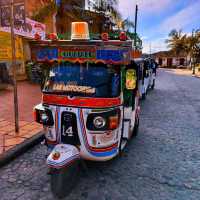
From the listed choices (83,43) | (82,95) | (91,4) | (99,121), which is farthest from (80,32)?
(91,4)

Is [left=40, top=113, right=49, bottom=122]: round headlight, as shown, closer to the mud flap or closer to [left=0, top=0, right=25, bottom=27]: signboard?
the mud flap

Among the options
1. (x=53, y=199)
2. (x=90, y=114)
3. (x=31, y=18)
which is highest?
(x=31, y=18)

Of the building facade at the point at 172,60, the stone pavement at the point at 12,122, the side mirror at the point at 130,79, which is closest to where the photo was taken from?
the side mirror at the point at 130,79

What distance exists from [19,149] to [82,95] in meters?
1.94

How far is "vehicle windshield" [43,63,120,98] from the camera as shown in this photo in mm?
3463

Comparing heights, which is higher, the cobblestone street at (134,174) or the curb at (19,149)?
the curb at (19,149)

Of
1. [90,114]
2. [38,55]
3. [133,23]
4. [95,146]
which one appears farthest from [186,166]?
[133,23]

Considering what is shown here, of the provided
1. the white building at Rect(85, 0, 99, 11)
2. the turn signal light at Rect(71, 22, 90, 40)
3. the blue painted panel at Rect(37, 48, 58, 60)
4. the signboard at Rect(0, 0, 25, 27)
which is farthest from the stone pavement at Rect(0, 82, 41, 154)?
the white building at Rect(85, 0, 99, 11)

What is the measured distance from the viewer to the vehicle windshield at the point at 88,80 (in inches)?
136

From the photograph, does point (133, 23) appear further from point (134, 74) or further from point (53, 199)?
point (53, 199)

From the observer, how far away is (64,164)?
9.89 ft

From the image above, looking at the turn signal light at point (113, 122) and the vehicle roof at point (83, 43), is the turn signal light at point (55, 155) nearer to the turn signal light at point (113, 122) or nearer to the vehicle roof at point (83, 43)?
the turn signal light at point (113, 122)

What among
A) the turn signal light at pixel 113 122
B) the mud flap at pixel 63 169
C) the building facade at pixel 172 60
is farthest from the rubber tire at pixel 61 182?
the building facade at pixel 172 60

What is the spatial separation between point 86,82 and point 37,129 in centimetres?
258
